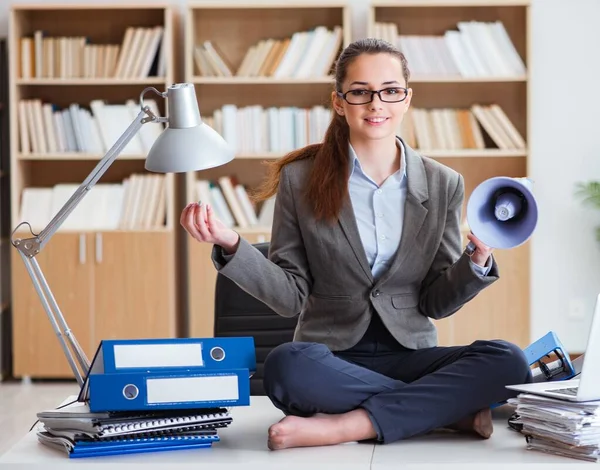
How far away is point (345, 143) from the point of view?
104 inches

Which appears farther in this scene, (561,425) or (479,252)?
(479,252)

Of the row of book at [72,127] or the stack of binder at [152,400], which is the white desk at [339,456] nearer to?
the stack of binder at [152,400]

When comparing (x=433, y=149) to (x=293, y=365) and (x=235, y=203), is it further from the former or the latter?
(x=293, y=365)

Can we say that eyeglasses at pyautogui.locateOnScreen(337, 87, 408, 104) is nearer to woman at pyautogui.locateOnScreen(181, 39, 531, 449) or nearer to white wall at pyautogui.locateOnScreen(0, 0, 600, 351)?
woman at pyautogui.locateOnScreen(181, 39, 531, 449)

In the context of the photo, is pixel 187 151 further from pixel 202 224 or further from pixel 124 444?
pixel 124 444

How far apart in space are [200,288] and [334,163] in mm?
2611

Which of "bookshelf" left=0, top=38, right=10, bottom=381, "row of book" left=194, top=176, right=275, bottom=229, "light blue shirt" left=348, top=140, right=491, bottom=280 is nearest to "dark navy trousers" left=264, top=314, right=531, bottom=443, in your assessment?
"light blue shirt" left=348, top=140, right=491, bottom=280

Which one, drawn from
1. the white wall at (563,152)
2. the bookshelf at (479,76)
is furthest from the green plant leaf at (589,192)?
the bookshelf at (479,76)

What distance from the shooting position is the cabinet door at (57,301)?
5.02 m

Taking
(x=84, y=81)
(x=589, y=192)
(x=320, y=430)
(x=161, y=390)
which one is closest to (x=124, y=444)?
(x=161, y=390)

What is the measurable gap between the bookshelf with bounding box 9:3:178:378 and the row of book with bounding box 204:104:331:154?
36 centimetres

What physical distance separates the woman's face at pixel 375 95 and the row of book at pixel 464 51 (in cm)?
257

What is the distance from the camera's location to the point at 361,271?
2.48m

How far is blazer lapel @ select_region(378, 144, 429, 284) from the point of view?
2.49 meters
